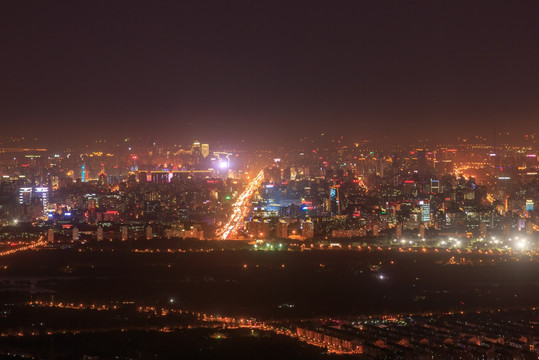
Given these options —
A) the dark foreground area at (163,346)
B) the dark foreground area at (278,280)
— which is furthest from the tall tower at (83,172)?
the dark foreground area at (163,346)

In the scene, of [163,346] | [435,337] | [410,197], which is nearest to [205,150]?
[410,197]

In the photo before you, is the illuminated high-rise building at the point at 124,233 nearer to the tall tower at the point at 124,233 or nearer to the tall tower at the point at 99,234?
the tall tower at the point at 124,233

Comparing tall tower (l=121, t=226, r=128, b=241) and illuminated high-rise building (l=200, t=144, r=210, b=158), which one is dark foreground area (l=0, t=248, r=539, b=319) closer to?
tall tower (l=121, t=226, r=128, b=241)

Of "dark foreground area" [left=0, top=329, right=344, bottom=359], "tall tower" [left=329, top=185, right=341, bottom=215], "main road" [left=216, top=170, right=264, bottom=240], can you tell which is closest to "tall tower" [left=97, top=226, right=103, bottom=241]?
"main road" [left=216, top=170, right=264, bottom=240]

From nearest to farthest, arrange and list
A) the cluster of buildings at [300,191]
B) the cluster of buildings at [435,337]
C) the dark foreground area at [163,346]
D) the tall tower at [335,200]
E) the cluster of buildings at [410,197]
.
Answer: the cluster of buildings at [435,337] → the dark foreground area at [163,346] → the cluster of buildings at [410,197] → the cluster of buildings at [300,191] → the tall tower at [335,200]

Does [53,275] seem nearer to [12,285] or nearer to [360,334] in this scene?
[12,285]

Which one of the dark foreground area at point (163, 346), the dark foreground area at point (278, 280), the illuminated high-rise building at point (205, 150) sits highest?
the illuminated high-rise building at point (205, 150)

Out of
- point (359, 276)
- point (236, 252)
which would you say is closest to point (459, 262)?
point (359, 276)

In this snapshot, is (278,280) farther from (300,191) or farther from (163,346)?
(300,191)
